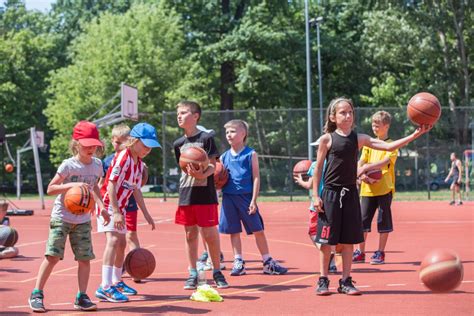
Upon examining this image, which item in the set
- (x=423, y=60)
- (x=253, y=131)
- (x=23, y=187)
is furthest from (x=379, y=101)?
(x=23, y=187)

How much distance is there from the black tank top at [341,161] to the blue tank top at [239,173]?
79.9 inches

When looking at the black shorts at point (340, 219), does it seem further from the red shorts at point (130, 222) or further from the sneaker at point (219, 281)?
the red shorts at point (130, 222)

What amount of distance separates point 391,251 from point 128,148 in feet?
18.4

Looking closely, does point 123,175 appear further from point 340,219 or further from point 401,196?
point 401,196

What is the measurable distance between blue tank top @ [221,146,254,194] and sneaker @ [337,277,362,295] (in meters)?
2.37

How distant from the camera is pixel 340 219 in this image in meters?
8.05

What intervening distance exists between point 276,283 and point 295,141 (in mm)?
22021

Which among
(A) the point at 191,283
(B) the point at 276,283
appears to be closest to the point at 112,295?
(A) the point at 191,283

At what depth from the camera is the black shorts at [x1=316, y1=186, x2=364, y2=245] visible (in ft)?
26.2

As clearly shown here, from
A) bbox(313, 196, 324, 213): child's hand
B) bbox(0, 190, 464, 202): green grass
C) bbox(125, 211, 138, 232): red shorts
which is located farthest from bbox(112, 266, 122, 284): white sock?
bbox(0, 190, 464, 202): green grass

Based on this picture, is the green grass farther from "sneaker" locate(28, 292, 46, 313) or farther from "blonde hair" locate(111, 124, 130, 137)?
"sneaker" locate(28, 292, 46, 313)

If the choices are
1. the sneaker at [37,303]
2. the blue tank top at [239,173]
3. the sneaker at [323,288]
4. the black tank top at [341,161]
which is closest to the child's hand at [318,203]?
the black tank top at [341,161]

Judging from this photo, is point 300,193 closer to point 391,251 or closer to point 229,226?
point 391,251

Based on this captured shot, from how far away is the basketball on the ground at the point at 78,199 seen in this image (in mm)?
7027
